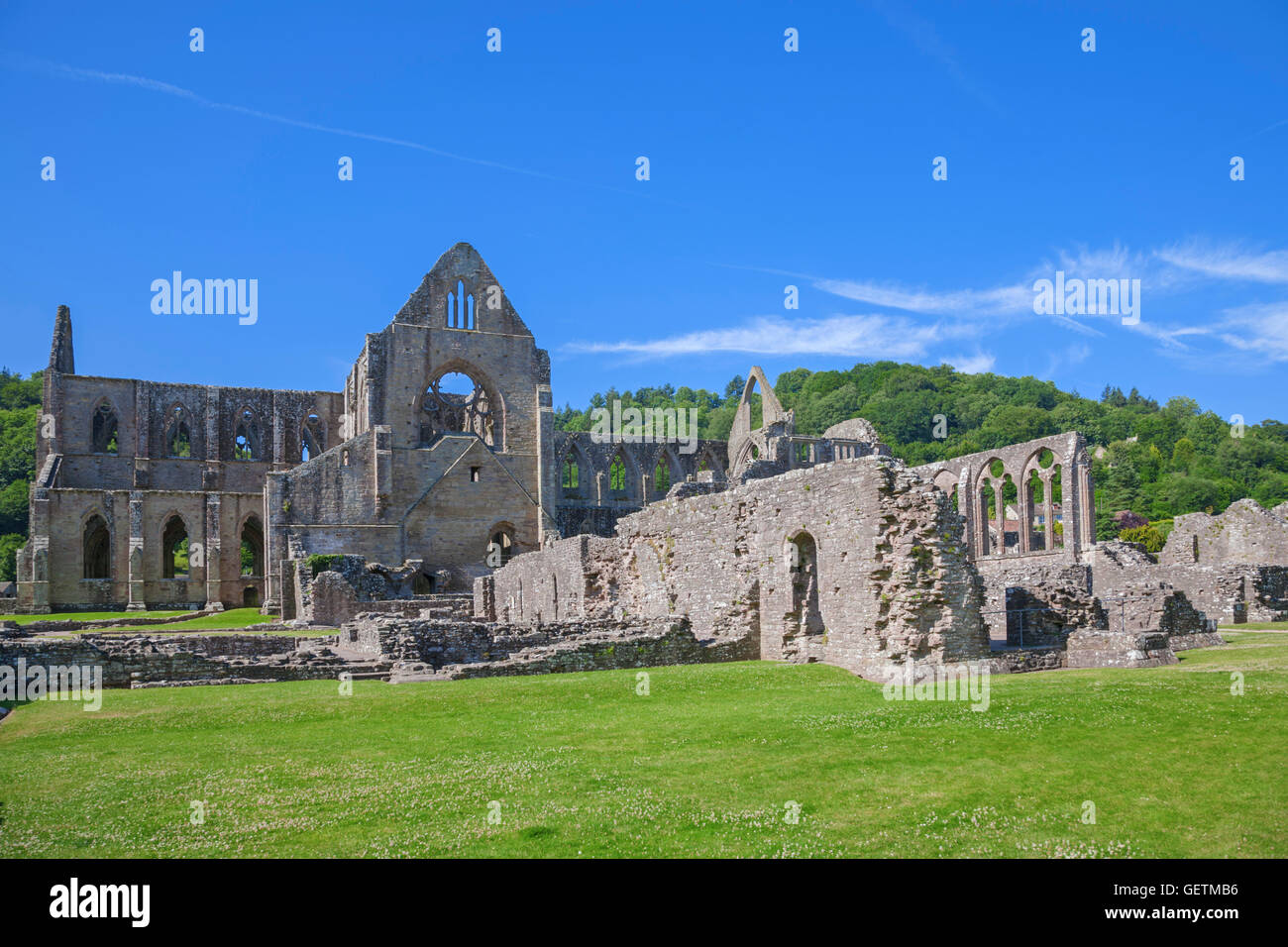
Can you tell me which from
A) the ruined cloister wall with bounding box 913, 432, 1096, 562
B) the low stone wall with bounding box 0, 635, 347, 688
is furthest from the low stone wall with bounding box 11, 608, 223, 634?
the ruined cloister wall with bounding box 913, 432, 1096, 562

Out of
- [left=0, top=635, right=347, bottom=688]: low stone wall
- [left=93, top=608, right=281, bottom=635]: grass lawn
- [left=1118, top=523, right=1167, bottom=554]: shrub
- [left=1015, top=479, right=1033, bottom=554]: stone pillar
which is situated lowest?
[left=93, top=608, right=281, bottom=635]: grass lawn

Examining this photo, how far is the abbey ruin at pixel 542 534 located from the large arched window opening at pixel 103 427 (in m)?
0.14

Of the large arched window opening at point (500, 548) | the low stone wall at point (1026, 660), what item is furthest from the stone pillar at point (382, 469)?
the low stone wall at point (1026, 660)

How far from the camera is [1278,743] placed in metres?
8.84

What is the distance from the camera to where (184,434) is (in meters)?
63.3

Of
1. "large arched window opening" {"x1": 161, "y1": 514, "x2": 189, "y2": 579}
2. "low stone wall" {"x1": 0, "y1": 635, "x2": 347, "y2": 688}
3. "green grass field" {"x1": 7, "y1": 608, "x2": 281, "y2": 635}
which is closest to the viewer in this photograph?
"low stone wall" {"x1": 0, "y1": 635, "x2": 347, "y2": 688}

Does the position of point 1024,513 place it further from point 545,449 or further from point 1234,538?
point 545,449

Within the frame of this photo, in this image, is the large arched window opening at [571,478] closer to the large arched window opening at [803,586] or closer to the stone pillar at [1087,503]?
the stone pillar at [1087,503]

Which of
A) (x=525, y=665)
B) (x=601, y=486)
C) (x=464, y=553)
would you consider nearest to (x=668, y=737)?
(x=525, y=665)

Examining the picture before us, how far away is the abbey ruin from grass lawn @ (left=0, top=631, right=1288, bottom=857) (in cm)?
367

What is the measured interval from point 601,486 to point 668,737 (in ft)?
173

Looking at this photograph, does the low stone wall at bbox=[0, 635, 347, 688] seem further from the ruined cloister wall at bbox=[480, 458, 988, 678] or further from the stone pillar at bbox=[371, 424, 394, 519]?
the stone pillar at bbox=[371, 424, 394, 519]

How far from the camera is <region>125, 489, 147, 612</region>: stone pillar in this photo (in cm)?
5009
